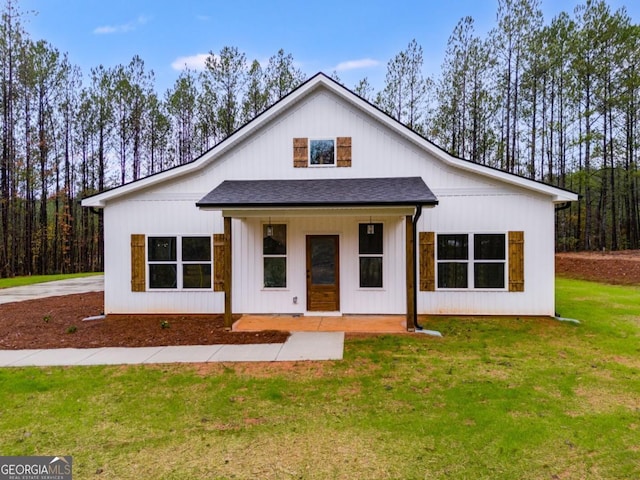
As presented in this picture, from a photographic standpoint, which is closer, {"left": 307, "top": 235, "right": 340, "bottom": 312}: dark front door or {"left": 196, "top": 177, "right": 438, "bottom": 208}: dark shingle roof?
{"left": 196, "top": 177, "right": 438, "bottom": 208}: dark shingle roof

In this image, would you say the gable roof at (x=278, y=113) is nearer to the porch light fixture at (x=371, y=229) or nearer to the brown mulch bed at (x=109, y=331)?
the porch light fixture at (x=371, y=229)

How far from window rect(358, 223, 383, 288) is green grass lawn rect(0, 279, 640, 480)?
8.66 feet

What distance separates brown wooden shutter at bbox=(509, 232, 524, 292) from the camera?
27.9 ft

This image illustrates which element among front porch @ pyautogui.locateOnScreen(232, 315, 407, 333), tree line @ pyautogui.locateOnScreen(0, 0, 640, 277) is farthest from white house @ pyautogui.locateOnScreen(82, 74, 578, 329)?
tree line @ pyautogui.locateOnScreen(0, 0, 640, 277)

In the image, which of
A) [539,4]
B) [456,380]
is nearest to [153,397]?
[456,380]

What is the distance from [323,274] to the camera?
358 inches

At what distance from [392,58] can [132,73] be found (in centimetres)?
1697

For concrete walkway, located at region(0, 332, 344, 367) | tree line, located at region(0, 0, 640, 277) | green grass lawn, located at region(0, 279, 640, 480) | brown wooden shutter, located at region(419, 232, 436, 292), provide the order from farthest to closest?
tree line, located at region(0, 0, 640, 277), brown wooden shutter, located at region(419, 232, 436, 292), concrete walkway, located at region(0, 332, 344, 367), green grass lawn, located at region(0, 279, 640, 480)

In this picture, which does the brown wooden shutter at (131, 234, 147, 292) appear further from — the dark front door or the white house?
the dark front door

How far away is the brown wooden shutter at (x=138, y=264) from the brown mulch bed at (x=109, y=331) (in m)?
0.81

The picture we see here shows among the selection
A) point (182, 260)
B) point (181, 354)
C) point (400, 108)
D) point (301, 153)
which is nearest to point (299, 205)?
point (301, 153)

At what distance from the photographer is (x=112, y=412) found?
13.5ft

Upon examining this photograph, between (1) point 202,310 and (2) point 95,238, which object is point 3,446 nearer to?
(1) point 202,310

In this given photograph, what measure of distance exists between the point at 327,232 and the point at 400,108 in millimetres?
15993
